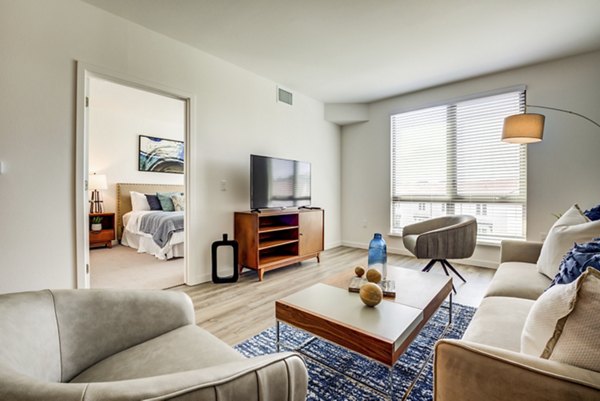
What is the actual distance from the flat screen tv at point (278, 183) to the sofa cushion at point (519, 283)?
2.49 metres

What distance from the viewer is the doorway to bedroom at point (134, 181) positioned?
416cm

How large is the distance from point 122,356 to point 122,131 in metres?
5.75

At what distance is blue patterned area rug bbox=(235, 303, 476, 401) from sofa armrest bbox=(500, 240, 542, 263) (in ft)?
2.41

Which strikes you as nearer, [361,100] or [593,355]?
[593,355]

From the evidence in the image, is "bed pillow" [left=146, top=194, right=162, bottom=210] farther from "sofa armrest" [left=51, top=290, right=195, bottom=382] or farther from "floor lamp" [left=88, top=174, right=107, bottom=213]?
"sofa armrest" [left=51, top=290, right=195, bottom=382]

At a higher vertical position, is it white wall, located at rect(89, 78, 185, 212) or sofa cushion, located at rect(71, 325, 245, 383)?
white wall, located at rect(89, 78, 185, 212)

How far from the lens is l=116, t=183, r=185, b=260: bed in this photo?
4.19 m

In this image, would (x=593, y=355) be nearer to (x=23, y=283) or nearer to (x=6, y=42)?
(x=23, y=283)

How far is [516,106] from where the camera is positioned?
355 cm

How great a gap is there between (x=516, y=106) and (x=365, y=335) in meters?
3.90

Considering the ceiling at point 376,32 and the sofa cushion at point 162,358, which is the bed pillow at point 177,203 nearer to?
the ceiling at point 376,32

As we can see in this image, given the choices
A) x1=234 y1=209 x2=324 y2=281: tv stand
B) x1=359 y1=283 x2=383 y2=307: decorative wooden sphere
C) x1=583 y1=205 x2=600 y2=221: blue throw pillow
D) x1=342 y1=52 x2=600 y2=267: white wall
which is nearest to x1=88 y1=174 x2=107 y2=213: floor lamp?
x1=234 y1=209 x2=324 y2=281: tv stand

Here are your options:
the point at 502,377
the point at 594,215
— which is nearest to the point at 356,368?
the point at 502,377

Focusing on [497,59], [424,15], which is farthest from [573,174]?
[424,15]
